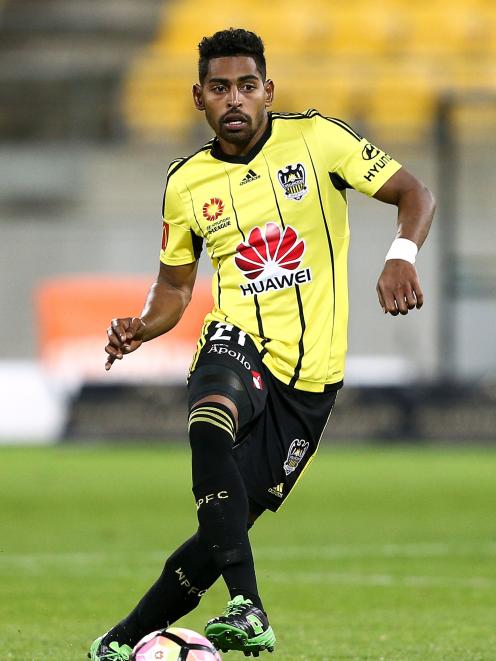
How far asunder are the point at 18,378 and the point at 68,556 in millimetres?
9343

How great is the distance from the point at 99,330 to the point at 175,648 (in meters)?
13.9

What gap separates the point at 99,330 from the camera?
18.3m

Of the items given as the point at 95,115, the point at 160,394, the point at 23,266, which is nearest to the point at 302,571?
the point at 160,394

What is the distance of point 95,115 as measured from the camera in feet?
65.1

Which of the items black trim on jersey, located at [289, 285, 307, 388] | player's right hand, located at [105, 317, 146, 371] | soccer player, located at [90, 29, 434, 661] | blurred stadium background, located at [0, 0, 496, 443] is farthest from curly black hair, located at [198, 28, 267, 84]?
blurred stadium background, located at [0, 0, 496, 443]

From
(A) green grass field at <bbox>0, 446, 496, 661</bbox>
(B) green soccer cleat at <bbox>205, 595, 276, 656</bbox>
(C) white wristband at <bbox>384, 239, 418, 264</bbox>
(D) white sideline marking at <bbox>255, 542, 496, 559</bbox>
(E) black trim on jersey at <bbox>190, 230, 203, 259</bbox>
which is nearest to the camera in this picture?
Result: (B) green soccer cleat at <bbox>205, 595, 276, 656</bbox>

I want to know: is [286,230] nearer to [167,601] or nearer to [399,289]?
[399,289]

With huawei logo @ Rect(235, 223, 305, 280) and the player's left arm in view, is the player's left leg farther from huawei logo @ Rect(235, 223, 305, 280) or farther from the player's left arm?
the player's left arm

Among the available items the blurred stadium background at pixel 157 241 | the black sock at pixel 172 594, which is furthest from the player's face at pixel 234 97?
the blurred stadium background at pixel 157 241

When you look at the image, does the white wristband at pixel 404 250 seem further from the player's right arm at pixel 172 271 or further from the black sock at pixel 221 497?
the player's right arm at pixel 172 271

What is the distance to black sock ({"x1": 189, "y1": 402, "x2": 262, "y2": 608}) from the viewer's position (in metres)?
4.60

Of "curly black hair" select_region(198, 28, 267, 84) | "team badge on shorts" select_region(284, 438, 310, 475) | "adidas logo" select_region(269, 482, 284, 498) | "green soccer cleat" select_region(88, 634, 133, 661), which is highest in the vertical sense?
"curly black hair" select_region(198, 28, 267, 84)

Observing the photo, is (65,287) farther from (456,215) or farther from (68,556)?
(68,556)

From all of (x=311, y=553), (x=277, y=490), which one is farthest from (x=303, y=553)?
(x=277, y=490)
